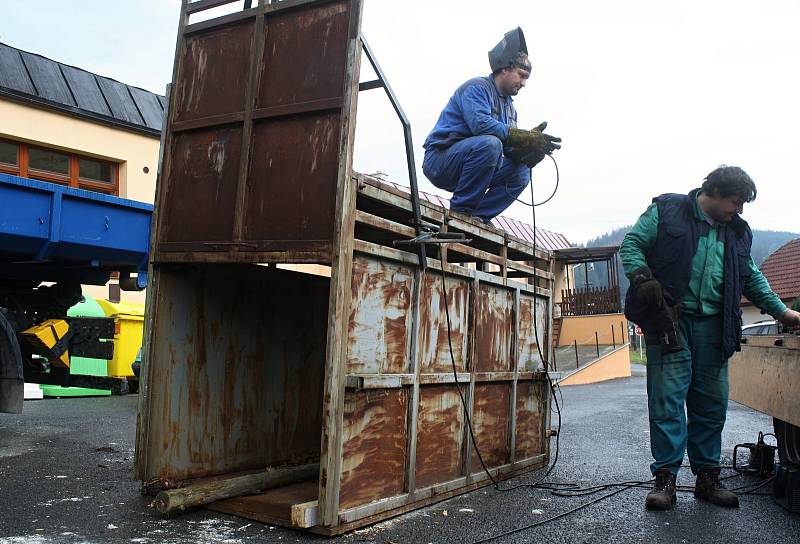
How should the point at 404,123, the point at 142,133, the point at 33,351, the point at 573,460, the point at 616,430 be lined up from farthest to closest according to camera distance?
1. the point at 142,133
2. the point at 616,430
3. the point at 33,351
4. the point at 573,460
5. the point at 404,123

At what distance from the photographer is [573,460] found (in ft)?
21.5

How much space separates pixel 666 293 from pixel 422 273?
5.40 ft

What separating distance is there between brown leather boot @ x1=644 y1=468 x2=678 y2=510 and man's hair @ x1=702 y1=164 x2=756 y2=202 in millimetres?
1871

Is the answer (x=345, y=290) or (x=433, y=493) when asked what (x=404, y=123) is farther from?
(x=433, y=493)

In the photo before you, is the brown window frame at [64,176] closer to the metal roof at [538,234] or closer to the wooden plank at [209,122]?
the wooden plank at [209,122]

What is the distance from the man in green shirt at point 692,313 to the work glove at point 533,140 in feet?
3.64

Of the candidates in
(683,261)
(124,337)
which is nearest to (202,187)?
(683,261)

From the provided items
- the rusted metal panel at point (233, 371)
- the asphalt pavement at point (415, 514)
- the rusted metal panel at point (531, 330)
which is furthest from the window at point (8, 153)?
the rusted metal panel at point (531, 330)

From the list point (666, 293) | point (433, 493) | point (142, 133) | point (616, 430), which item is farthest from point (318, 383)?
point (142, 133)

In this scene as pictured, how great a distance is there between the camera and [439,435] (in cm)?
481

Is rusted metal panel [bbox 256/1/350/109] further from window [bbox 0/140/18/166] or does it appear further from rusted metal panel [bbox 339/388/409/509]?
window [bbox 0/140/18/166]

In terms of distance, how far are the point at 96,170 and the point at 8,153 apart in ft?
5.86

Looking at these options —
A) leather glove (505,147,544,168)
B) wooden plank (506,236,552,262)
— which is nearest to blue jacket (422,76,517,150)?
leather glove (505,147,544,168)

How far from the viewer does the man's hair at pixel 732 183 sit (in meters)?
4.75
